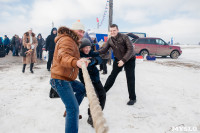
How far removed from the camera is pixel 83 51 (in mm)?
2246

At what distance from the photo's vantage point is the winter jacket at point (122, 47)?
2941mm

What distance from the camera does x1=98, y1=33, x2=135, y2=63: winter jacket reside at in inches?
116

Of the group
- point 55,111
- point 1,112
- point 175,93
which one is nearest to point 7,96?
point 1,112

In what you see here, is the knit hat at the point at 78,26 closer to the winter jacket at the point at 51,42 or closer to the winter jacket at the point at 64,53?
the winter jacket at the point at 64,53

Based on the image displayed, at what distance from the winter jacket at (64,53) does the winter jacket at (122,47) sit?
1.43 m

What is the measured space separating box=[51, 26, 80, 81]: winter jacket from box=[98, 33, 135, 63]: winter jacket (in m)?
1.43

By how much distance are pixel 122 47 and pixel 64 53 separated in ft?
5.92

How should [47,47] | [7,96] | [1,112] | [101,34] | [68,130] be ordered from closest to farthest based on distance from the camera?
[68,130], [1,112], [7,96], [47,47], [101,34]

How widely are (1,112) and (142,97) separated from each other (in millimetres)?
3217

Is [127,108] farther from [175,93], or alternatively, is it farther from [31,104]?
[31,104]

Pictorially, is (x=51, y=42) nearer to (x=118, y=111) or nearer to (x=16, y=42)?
(x=118, y=111)

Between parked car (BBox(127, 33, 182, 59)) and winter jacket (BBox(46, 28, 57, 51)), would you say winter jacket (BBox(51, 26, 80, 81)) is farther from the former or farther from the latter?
parked car (BBox(127, 33, 182, 59))

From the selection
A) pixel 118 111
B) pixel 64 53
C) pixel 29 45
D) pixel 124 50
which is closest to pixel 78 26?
pixel 64 53

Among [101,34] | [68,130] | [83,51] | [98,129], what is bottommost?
[68,130]
